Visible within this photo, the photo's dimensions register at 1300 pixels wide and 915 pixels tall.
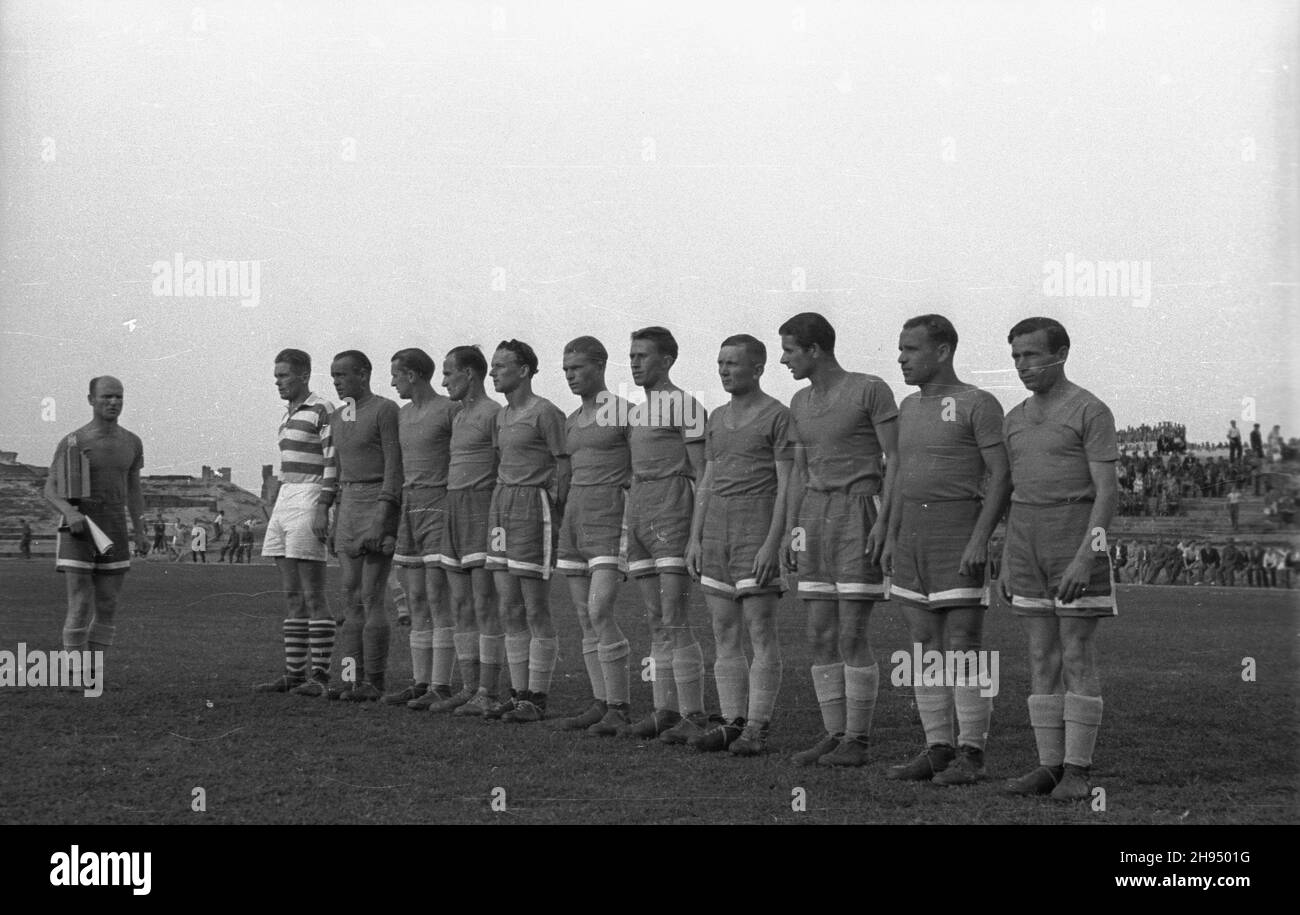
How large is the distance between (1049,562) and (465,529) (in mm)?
4121

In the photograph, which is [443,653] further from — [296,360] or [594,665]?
[296,360]

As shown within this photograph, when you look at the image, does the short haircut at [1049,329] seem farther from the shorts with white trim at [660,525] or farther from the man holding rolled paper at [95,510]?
the man holding rolled paper at [95,510]

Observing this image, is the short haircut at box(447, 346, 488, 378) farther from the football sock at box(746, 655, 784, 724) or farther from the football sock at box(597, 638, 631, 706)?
the football sock at box(746, 655, 784, 724)

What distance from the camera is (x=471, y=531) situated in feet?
30.2

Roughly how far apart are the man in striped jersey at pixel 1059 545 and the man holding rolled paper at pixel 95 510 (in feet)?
20.4

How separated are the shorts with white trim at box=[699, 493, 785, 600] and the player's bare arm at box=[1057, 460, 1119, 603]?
1761 mm

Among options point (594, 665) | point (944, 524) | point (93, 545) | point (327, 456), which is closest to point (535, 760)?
point (594, 665)

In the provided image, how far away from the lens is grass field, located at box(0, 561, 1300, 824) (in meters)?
→ 6.15

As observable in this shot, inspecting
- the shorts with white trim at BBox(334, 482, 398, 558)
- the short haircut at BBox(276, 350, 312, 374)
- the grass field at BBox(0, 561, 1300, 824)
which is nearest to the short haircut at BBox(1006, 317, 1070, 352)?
the grass field at BBox(0, 561, 1300, 824)

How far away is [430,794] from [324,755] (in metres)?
1.17

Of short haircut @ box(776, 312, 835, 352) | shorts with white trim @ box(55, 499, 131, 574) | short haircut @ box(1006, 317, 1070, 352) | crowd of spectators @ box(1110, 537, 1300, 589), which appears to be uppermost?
short haircut @ box(776, 312, 835, 352)
